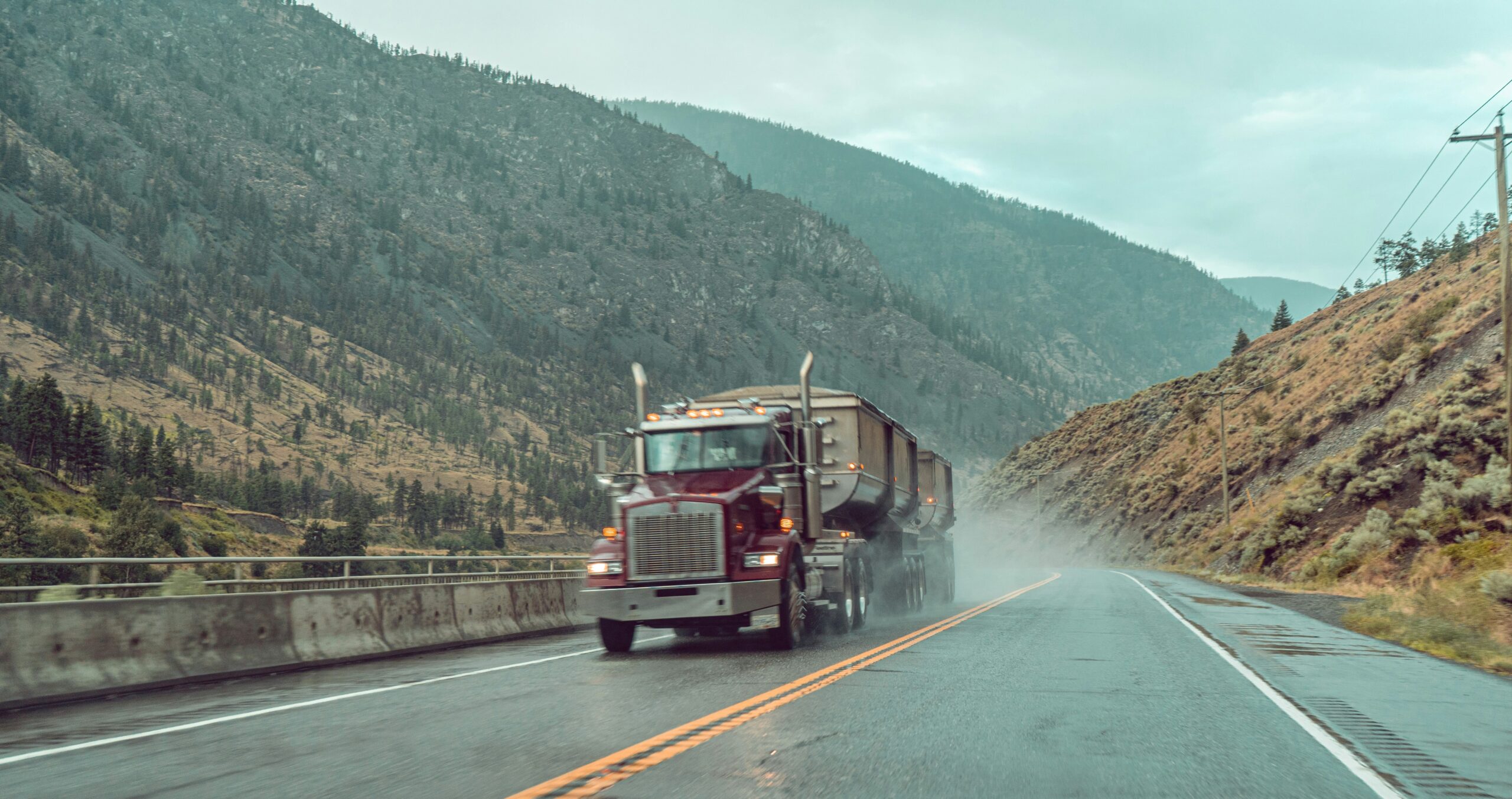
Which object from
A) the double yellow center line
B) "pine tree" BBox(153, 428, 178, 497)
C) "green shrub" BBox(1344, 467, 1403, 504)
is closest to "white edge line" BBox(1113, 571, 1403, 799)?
the double yellow center line

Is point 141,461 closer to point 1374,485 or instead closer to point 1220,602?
point 1374,485

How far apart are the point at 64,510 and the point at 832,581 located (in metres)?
96.4

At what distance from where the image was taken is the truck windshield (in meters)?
16.0

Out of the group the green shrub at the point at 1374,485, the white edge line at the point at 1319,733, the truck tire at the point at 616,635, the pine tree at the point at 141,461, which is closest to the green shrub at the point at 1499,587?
the white edge line at the point at 1319,733

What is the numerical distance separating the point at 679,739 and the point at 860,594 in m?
11.5

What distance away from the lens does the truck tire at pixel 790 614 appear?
15102 millimetres

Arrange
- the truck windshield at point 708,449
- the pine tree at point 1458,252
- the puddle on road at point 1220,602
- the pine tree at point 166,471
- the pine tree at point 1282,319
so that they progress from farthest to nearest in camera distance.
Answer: the pine tree at point 166,471
the pine tree at point 1282,319
the pine tree at point 1458,252
the puddle on road at point 1220,602
the truck windshield at point 708,449

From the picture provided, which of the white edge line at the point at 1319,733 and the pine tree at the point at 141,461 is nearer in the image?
the white edge line at the point at 1319,733

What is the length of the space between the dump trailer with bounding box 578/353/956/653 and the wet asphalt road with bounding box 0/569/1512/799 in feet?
2.37

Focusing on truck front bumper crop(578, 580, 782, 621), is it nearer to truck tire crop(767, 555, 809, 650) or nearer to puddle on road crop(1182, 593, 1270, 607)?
truck tire crop(767, 555, 809, 650)

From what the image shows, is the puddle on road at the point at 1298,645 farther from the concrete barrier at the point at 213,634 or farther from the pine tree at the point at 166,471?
the pine tree at the point at 166,471

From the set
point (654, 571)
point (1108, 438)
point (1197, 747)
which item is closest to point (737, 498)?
point (654, 571)

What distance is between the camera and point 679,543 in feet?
47.7

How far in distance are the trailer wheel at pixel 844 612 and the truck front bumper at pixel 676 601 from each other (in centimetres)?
330
